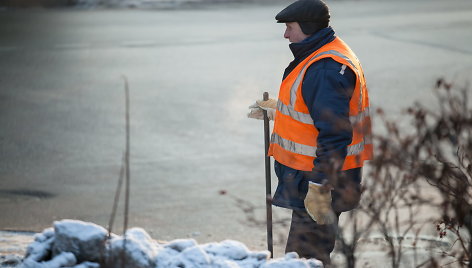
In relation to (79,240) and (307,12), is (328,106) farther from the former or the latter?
(79,240)

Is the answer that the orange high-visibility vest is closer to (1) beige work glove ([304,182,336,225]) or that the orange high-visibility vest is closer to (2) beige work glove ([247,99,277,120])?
(1) beige work glove ([304,182,336,225])

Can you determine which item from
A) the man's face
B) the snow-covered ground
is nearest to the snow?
the snow-covered ground

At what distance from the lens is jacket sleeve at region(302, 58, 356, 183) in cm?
384

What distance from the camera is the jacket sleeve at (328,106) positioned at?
384 cm

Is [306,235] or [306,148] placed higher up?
[306,148]

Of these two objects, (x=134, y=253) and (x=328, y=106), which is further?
(x=328, y=106)

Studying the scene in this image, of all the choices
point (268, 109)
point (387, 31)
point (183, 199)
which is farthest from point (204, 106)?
point (387, 31)

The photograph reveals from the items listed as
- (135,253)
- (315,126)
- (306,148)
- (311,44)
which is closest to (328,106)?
(315,126)

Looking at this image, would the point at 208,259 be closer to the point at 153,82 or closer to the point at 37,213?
the point at 37,213

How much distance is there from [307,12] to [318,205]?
1079 millimetres

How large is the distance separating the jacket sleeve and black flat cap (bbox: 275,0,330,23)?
0.31 metres

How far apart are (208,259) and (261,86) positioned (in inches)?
262

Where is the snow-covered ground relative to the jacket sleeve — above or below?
below

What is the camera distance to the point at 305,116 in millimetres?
4059
